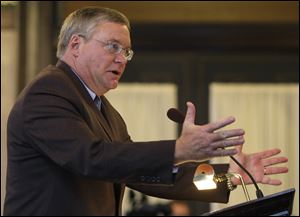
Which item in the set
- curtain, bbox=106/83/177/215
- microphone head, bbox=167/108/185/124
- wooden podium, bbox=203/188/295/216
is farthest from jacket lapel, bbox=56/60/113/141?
curtain, bbox=106/83/177/215

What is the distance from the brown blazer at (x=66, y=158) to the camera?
2.53 meters

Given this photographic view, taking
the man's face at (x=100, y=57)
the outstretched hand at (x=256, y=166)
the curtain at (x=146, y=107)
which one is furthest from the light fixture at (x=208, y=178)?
the curtain at (x=146, y=107)

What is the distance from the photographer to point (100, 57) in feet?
10.0

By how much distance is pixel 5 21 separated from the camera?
5531 millimetres

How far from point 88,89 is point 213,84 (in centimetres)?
290

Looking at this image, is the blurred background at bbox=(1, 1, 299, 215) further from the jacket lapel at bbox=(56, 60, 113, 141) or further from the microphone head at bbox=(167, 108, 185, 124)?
the microphone head at bbox=(167, 108, 185, 124)

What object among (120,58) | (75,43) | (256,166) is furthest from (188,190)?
(75,43)

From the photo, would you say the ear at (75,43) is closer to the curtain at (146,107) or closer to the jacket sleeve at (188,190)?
the jacket sleeve at (188,190)

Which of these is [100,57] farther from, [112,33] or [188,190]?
[188,190]

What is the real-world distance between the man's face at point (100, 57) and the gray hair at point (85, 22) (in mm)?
22

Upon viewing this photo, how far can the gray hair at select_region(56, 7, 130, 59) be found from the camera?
3.10 metres

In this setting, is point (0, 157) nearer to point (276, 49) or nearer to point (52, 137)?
point (276, 49)

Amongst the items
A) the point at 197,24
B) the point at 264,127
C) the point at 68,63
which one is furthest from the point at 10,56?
the point at 68,63

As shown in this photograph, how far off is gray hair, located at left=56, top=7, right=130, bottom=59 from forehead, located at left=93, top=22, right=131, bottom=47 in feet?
0.05
